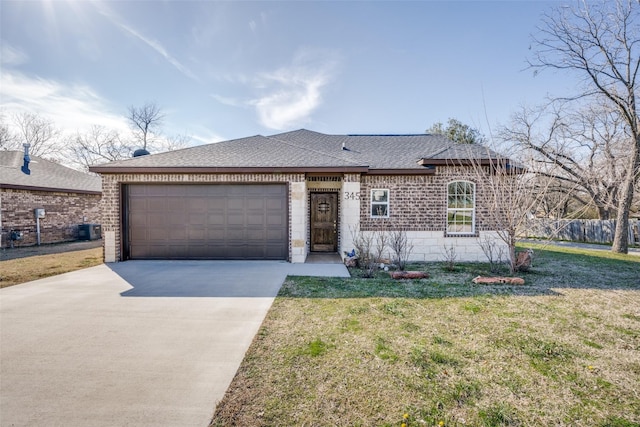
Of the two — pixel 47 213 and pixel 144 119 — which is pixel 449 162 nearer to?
pixel 47 213

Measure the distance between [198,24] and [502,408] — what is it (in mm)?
12706

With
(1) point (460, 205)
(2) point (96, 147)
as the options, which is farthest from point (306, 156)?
(2) point (96, 147)

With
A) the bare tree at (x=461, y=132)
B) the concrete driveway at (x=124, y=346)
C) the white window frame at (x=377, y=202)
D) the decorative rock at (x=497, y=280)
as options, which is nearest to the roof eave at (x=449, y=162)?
the white window frame at (x=377, y=202)

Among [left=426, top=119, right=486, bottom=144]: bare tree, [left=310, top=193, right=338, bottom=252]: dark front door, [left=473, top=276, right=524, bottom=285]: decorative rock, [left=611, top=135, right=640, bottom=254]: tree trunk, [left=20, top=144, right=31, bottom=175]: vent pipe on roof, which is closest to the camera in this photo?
[left=473, top=276, right=524, bottom=285]: decorative rock

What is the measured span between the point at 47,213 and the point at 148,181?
8863mm

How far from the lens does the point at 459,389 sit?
108 inches

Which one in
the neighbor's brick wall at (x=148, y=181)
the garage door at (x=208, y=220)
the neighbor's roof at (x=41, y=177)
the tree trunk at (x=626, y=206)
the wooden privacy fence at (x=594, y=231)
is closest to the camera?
the neighbor's brick wall at (x=148, y=181)

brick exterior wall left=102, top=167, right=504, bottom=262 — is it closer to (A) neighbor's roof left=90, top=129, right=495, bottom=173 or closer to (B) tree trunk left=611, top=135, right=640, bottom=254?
(A) neighbor's roof left=90, top=129, right=495, bottom=173

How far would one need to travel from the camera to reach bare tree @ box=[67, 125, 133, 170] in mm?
30742

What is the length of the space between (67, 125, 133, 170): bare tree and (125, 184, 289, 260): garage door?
28.0m

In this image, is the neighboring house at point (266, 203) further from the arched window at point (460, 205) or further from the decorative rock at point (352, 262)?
the decorative rock at point (352, 262)

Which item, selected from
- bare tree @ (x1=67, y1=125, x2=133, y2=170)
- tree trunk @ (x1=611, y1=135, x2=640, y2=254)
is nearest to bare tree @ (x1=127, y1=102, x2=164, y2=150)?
bare tree @ (x1=67, y1=125, x2=133, y2=170)

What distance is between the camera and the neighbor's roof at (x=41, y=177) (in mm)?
12461

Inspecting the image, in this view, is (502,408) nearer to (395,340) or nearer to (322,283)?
(395,340)
